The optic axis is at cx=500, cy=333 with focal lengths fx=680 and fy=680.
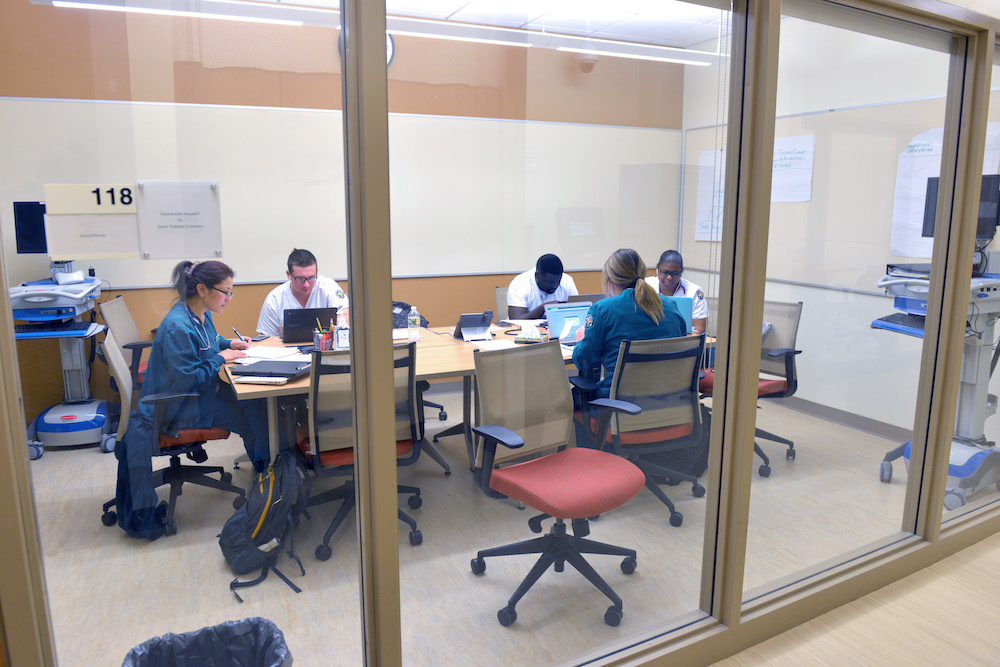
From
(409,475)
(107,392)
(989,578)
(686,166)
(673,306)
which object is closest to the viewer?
(107,392)

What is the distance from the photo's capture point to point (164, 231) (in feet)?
5.25

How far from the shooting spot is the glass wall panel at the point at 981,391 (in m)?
3.21

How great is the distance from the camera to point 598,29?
84.4 inches

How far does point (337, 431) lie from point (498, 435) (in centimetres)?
65

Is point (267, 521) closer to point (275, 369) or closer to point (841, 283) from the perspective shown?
point (275, 369)

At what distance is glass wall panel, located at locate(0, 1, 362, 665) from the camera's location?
58.2 inches

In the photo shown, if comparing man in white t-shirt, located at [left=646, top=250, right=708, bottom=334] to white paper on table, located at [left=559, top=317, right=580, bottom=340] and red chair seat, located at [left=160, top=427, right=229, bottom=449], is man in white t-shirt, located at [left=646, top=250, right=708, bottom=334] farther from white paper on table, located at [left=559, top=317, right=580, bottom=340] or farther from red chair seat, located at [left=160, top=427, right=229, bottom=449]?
red chair seat, located at [left=160, top=427, right=229, bottom=449]

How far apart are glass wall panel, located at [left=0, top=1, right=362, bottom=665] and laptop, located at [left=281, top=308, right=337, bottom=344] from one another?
3 centimetres

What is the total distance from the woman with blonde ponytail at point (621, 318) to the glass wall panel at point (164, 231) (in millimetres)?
1073

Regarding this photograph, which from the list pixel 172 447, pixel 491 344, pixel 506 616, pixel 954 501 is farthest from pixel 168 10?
pixel 954 501

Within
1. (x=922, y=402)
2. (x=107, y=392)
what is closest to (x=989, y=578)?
(x=922, y=402)

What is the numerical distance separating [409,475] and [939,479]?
A: 240cm

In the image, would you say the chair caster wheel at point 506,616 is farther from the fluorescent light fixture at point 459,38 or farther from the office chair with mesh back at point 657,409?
the fluorescent light fixture at point 459,38

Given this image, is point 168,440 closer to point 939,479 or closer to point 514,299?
point 514,299
